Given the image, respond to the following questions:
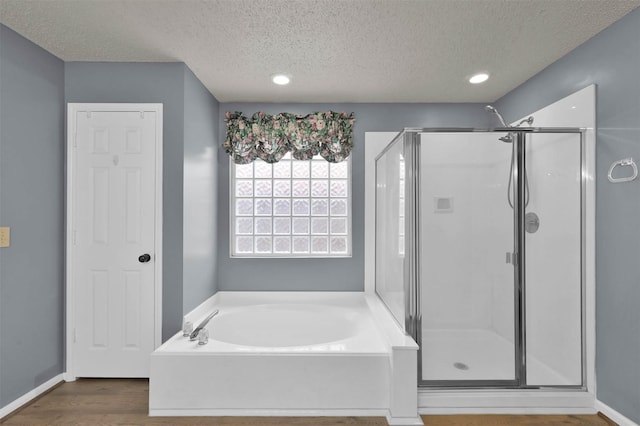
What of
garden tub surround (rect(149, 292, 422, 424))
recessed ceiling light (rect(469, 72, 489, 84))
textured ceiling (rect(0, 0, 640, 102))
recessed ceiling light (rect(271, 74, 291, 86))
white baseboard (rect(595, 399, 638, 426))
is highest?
textured ceiling (rect(0, 0, 640, 102))

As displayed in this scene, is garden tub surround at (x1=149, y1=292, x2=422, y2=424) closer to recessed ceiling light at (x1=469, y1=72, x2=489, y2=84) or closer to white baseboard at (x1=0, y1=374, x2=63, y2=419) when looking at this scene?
white baseboard at (x1=0, y1=374, x2=63, y2=419)

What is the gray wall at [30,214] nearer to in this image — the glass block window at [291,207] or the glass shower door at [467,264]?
the glass block window at [291,207]

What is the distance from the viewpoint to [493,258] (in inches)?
83.2

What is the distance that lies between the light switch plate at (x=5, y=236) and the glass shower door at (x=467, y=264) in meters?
2.60

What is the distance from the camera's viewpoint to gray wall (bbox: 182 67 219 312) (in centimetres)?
247

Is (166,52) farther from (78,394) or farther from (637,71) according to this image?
(637,71)

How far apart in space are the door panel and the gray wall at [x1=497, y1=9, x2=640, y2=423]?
299 centimetres

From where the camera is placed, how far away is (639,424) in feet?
5.85

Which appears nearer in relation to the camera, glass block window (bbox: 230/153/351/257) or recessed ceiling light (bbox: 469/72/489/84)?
recessed ceiling light (bbox: 469/72/489/84)

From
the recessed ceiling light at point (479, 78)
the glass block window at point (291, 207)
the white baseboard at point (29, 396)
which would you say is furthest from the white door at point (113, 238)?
the recessed ceiling light at point (479, 78)

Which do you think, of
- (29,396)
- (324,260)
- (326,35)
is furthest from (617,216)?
(29,396)

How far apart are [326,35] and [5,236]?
7.72 feet

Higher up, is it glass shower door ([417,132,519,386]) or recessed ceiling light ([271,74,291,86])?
recessed ceiling light ([271,74,291,86])

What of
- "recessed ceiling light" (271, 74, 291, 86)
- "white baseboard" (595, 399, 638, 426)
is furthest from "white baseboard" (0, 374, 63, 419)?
"white baseboard" (595, 399, 638, 426)
